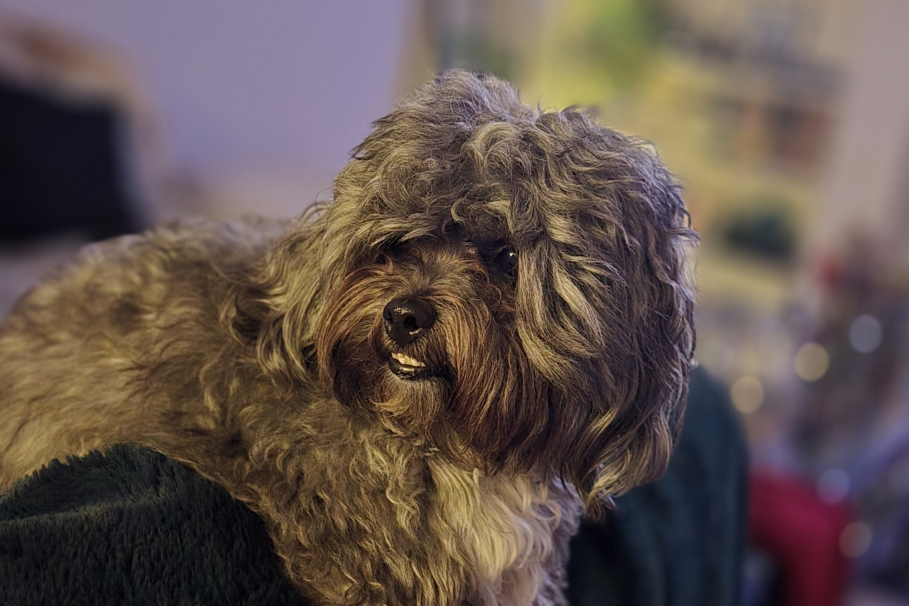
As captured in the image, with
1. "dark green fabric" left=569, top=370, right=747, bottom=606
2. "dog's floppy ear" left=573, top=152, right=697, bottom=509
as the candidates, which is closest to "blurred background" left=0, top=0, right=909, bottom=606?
"dog's floppy ear" left=573, top=152, right=697, bottom=509

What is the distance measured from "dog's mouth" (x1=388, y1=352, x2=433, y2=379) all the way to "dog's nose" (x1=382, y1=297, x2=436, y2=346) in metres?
0.03

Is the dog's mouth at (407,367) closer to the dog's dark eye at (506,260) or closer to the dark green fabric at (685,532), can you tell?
the dog's dark eye at (506,260)

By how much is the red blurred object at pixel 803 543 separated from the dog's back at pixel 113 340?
5.78ft

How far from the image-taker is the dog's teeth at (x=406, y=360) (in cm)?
94

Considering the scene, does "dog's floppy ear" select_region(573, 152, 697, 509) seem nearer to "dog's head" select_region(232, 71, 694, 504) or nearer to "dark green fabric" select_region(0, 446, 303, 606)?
"dog's head" select_region(232, 71, 694, 504)

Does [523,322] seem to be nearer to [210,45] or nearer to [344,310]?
[344,310]

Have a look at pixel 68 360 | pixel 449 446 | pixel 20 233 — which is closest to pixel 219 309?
pixel 68 360

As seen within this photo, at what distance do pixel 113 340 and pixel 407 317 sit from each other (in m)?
0.35

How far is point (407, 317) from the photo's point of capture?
92cm

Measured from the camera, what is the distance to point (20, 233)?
304 centimetres

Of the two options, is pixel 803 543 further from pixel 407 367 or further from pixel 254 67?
pixel 254 67

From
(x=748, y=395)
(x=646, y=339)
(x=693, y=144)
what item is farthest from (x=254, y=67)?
(x=646, y=339)

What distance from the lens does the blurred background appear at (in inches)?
118

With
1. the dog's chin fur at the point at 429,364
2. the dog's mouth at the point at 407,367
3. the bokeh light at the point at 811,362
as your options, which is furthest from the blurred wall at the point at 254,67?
the dog's mouth at the point at 407,367
